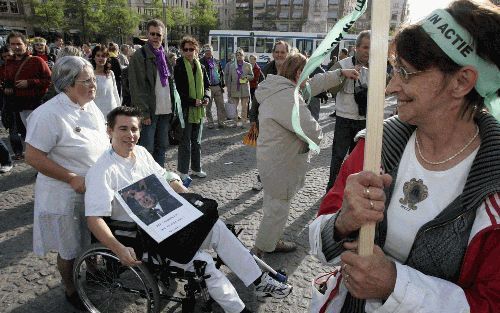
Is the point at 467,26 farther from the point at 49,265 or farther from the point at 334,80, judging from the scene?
the point at 49,265

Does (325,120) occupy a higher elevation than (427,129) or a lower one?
lower

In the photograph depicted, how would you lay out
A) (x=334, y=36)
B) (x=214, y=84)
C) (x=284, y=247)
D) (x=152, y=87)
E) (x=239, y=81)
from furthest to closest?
1. (x=239, y=81)
2. (x=214, y=84)
3. (x=152, y=87)
4. (x=284, y=247)
5. (x=334, y=36)

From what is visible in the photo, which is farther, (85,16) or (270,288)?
(85,16)

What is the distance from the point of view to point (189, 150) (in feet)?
16.2

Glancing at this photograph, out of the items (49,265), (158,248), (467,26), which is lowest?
(49,265)

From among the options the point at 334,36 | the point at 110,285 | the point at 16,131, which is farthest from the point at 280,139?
the point at 16,131

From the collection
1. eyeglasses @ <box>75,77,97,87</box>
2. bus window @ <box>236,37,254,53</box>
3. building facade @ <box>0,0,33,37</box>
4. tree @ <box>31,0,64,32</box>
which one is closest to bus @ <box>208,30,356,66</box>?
bus window @ <box>236,37,254,53</box>

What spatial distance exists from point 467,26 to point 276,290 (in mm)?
2188

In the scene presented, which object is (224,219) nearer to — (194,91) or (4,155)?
(194,91)

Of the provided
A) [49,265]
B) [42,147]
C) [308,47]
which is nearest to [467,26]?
[42,147]

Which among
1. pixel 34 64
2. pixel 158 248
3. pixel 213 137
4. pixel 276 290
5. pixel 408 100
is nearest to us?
pixel 408 100

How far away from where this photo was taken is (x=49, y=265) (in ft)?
10.1

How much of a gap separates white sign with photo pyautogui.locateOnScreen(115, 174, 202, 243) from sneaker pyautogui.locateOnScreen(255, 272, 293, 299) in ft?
2.47

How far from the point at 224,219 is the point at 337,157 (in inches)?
58.0
